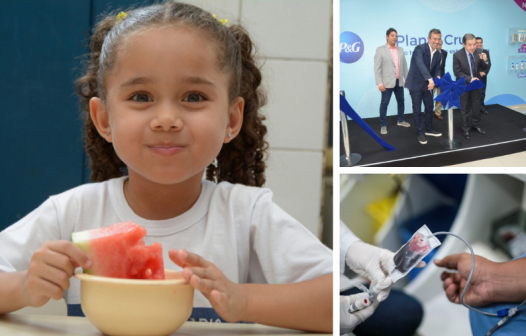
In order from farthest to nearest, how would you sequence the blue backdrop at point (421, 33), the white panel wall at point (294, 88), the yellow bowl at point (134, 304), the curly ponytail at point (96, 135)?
the white panel wall at point (294, 88)
the curly ponytail at point (96, 135)
the blue backdrop at point (421, 33)
the yellow bowl at point (134, 304)

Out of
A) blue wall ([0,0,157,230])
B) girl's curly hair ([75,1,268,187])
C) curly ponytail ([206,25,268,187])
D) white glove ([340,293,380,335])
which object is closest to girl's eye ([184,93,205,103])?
girl's curly hair ([75,1,268,187])

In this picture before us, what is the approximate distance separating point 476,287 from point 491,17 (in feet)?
0.94

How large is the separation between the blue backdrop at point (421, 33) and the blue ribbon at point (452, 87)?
0.04 ft

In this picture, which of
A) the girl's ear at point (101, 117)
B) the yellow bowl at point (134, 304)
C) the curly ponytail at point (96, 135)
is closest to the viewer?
the yellow bowl at point (134, 304)

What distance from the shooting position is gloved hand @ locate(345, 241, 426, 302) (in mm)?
443

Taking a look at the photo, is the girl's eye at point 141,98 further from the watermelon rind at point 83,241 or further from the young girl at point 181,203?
the watermelon rind at point 83,241

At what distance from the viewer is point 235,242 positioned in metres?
0.71

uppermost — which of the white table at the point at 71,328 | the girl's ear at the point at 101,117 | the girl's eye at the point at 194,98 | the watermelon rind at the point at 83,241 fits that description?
the girl's eye at the point at 194,98

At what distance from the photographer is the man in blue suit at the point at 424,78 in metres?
0.52

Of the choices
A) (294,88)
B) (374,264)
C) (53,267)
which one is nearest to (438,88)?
(374,264)

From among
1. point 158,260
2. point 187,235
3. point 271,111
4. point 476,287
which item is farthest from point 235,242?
point 271,111

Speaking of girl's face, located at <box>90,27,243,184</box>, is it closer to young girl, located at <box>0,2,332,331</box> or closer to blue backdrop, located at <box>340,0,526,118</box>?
young girl, located at <box>0,2,332,331</box>

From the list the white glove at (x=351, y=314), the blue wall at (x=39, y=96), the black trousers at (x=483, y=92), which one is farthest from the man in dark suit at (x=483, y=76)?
the blue wall at (x=39, y=96)

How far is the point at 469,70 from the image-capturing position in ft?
1.76
